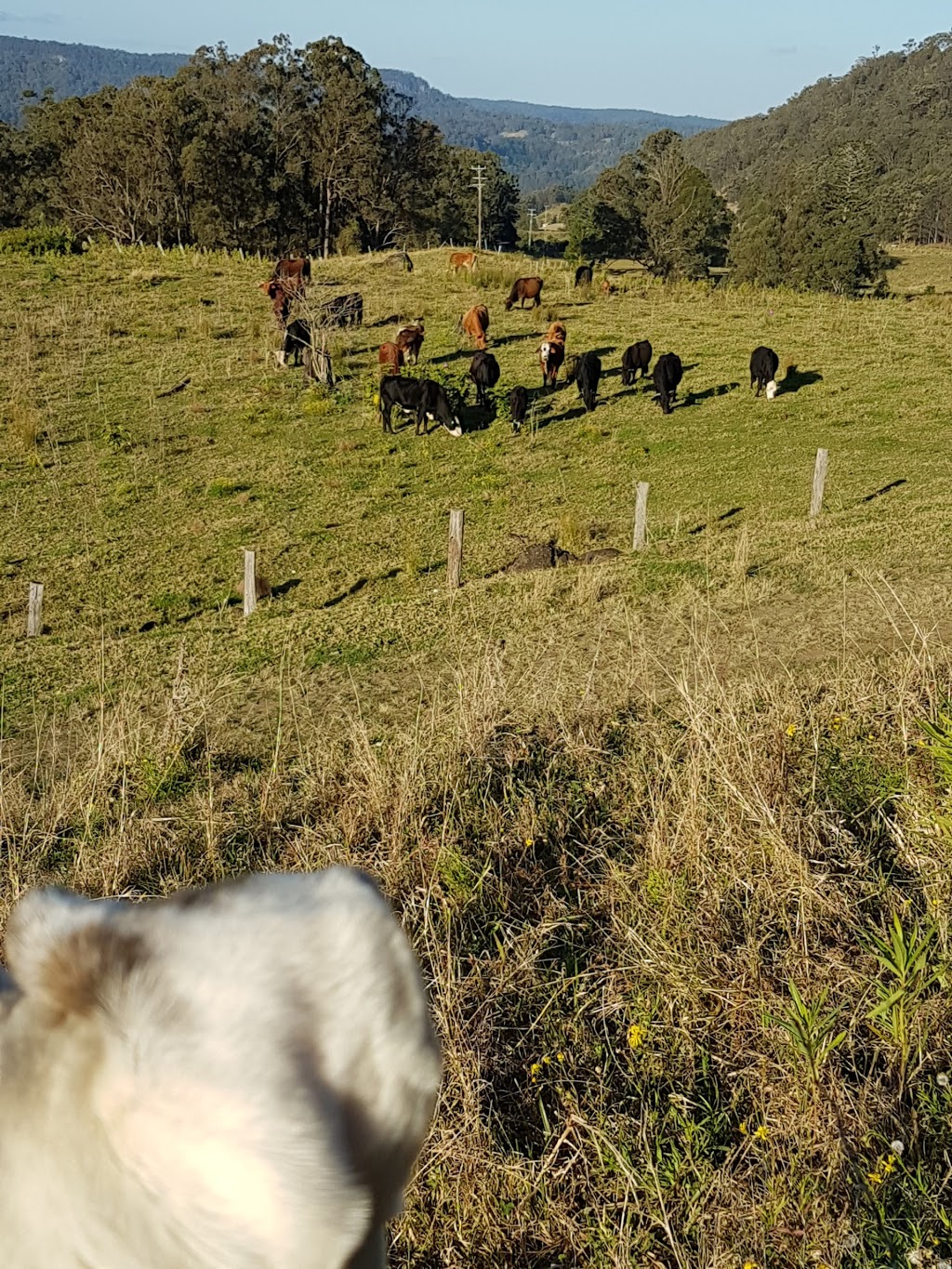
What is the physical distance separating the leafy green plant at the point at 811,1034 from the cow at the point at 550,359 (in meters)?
17.2

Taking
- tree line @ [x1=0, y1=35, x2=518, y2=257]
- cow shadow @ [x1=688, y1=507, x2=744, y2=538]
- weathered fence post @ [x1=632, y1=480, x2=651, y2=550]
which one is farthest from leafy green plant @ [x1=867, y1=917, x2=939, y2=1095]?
tree line @ [x1=0, y1=35, x2=518, y2=257]

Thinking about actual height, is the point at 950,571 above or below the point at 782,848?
below

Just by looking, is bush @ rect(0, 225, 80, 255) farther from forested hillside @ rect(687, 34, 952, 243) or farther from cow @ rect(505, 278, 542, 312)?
forested hillside @ rect(687, 34, 952, 243)

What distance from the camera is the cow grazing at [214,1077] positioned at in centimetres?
38

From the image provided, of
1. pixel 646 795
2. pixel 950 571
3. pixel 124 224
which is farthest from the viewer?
pixel 124 224

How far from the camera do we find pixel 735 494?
13984mm

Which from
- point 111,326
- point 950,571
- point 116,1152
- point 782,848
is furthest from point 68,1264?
point 111,326

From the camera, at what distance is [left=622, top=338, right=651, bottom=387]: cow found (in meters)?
19.1

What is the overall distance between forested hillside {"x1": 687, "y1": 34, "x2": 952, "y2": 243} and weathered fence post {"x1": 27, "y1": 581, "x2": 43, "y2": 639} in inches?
1993

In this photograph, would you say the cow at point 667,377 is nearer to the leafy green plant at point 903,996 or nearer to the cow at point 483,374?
the cow at point 483,374

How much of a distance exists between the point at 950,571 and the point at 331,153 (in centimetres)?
3929

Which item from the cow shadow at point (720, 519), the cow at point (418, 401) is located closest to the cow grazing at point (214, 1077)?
the cow shadow at point (720, 519)

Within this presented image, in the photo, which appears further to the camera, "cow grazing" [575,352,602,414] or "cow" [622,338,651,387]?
"cow" [622,338,651,387]

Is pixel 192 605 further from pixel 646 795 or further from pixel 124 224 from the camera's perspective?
pixel 124 224
